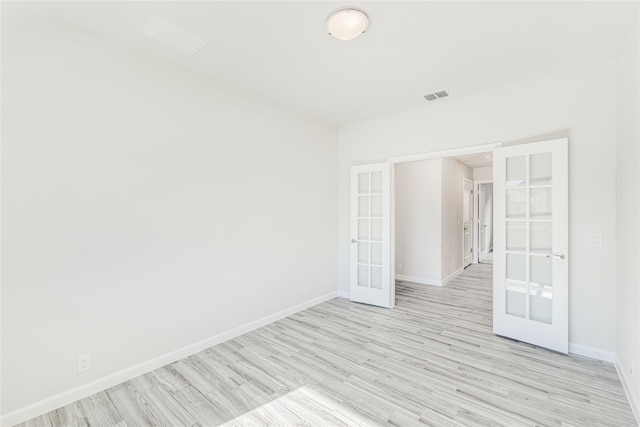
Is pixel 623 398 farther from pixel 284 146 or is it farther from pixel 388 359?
pixel 284 146

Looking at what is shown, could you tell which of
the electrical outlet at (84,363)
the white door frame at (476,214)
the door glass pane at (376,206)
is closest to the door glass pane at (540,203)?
the door glass pane at (376,206)

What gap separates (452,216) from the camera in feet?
19.8

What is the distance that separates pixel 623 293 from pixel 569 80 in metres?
2.04

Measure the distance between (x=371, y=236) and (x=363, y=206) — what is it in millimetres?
483

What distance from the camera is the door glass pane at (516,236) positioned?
3014mm

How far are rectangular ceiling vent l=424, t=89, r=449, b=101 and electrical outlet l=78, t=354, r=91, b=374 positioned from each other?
4190mm

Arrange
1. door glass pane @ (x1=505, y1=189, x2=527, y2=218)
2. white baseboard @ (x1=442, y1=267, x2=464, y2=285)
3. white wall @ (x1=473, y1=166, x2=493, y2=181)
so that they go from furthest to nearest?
white wall @ (x1=473, y1=166, x2=493, y2=181) → white baseboard @ (x1=442, y1=267, x2=464, y2=285) → door glass pane @ (x1=505, y1=189, x2=527, y2=218)

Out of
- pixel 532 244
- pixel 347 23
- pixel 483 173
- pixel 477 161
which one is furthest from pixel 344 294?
pixel 483 173

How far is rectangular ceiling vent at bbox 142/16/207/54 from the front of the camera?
2.12 meters

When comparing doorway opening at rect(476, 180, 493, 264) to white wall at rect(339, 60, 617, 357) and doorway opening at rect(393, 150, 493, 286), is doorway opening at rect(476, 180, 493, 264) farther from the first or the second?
white wall at rect(339, 60, 617, 357)

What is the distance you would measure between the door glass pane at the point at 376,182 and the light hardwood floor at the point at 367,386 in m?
1.93

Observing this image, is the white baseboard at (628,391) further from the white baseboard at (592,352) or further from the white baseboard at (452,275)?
the white baseboard at (452,275)

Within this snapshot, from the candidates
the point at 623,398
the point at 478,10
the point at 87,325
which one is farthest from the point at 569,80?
the point at 87,325

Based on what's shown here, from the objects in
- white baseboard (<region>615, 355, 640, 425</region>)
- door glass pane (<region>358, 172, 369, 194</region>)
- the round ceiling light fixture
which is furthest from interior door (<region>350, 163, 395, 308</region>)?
white baseboard (<region>615, 355, 640, 425</region>)
